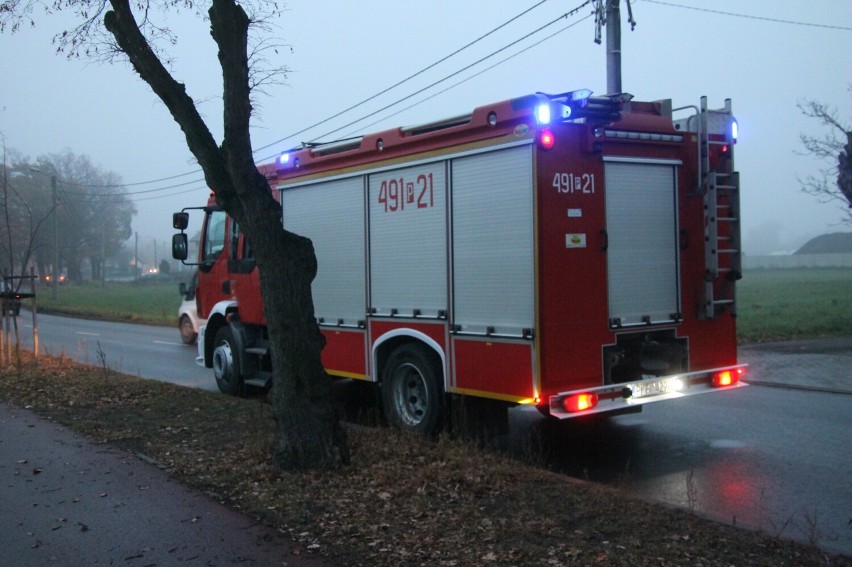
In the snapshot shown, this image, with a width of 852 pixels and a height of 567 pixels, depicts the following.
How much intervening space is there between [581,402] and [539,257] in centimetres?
126

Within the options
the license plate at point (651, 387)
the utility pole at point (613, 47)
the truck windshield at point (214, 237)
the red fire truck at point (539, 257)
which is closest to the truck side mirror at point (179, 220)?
the truck windshield at point (214, 237)

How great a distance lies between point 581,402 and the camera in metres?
6.98

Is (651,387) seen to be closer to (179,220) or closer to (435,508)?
(435,508)

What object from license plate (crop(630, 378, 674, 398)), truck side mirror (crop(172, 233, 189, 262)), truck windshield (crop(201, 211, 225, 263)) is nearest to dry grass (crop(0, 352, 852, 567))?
license plate (crop(630, 378, 674, 398))

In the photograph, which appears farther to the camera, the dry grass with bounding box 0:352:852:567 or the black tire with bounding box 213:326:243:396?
the black tire with bounding box 213:326:243:396

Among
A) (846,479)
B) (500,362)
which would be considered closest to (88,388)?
(500,362)

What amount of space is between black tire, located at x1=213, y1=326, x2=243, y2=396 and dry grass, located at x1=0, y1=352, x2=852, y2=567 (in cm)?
270

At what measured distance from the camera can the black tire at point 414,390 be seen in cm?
813

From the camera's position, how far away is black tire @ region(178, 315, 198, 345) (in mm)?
21116

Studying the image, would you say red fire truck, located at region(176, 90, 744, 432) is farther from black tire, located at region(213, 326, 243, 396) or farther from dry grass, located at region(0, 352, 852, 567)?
black tire, located at region(213, 326, 243, 396)

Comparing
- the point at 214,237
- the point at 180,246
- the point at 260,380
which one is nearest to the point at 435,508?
the point at 260,380

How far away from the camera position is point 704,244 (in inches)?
317

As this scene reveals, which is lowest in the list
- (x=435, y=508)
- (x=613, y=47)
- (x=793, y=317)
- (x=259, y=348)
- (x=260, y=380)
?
(x=435, y=508)

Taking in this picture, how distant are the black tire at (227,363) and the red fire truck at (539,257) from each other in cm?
236
